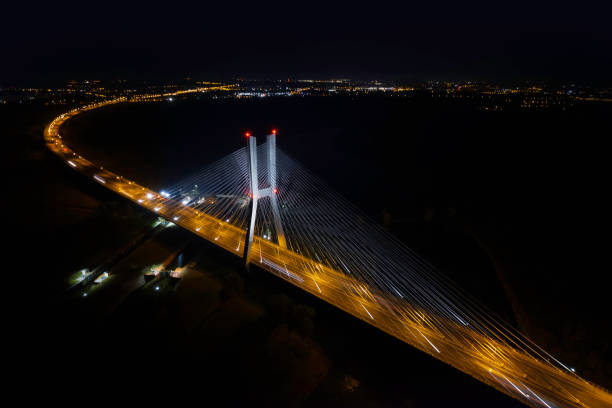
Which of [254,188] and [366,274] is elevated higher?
[254,188]

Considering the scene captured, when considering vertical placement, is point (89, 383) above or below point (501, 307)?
above

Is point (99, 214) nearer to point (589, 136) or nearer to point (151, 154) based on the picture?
point (151, 154)

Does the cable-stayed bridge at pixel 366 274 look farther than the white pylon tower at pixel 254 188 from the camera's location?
No

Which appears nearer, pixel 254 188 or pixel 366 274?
pixel 254 188

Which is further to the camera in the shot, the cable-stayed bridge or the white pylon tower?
the white pylon tower

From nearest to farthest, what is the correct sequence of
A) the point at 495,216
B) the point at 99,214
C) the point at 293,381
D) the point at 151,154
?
the point at 293,381
the point at 99,214
the point at 495,216
the point at 151,154

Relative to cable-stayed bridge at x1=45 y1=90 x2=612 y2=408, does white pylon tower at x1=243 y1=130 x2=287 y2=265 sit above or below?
above

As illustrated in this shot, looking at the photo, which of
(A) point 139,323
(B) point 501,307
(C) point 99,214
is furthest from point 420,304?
(C) point 99,214

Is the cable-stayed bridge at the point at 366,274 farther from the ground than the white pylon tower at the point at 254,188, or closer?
closer
